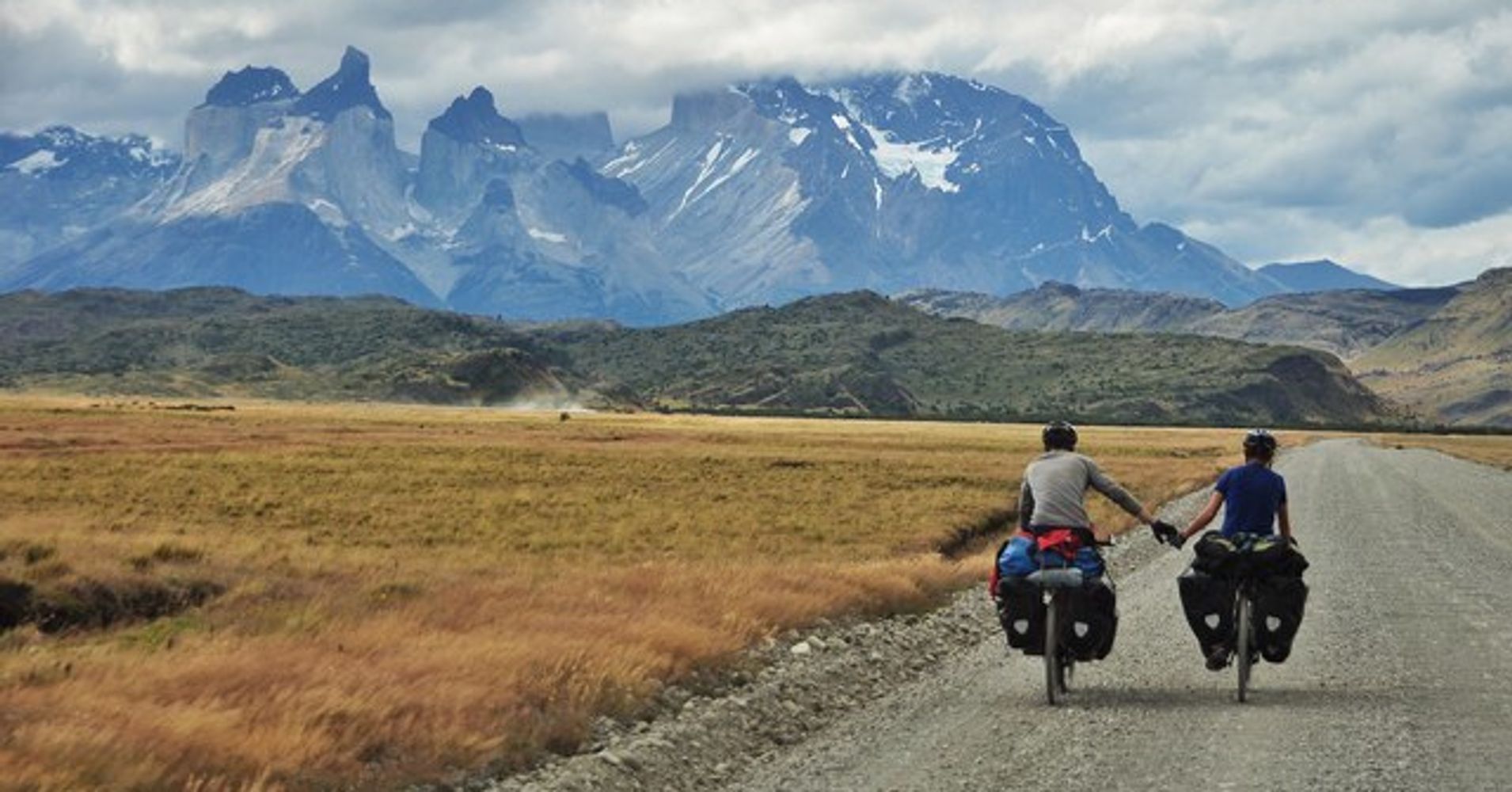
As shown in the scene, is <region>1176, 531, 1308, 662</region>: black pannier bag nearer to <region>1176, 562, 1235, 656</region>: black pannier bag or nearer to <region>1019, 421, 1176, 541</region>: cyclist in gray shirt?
<region>1176, 562, 1235, 656</region>: black pannier bag

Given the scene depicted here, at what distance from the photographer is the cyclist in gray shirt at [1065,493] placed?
631 inches

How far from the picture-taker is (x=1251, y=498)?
53.5 feet

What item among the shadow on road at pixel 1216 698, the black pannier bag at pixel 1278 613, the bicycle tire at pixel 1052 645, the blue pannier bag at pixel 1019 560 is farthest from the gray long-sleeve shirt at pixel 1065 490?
the shadow on road at pixel 1216 698

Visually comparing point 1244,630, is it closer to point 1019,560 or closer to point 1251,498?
point 1251,498

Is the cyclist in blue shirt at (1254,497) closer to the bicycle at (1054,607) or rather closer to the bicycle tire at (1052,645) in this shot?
the bicycle at (1054,607)

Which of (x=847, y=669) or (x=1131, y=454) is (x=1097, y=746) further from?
(x=1131, y=454)

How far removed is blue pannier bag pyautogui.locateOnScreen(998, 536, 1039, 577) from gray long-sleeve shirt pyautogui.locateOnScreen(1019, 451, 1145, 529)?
24cm

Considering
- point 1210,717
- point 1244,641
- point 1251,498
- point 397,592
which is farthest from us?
point 397,592

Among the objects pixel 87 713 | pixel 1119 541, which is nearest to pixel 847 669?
pixel 87 713

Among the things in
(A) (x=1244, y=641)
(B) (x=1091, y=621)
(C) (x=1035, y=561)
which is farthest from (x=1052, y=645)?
(A) (x=1244, y=641)

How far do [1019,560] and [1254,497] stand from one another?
2.73 meters

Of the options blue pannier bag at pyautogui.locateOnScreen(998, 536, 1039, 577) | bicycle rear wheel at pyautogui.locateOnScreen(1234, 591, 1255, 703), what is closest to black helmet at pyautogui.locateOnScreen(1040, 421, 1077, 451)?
blue pannier bag at pyautogui.locateOnScreen(998, 536, 1039, 577)

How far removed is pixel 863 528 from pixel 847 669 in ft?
82.0

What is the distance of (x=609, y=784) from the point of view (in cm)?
1277
